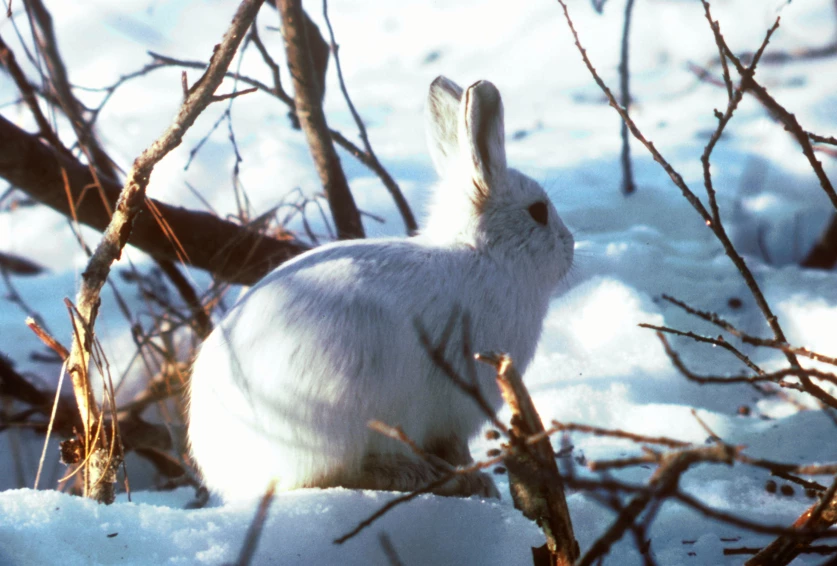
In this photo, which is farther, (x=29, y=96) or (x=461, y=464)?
(x=29, y=96)

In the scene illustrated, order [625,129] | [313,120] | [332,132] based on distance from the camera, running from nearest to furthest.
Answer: [313,120], [332,132], [625,129]

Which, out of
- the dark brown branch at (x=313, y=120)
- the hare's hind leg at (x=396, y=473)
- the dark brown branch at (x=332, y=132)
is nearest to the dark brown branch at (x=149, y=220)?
the dark brown branch at (x=313, y=120)

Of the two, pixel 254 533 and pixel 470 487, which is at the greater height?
pixel 254 533

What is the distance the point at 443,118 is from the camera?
2211mm

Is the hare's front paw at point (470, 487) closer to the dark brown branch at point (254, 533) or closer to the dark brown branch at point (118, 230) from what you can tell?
the dark brown branch at point (254, 533)

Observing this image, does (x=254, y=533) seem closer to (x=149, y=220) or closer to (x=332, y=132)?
(x=149, y=220)

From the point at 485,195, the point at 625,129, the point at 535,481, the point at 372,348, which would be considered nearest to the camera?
the point at 535,481

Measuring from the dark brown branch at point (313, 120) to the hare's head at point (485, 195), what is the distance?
867 mm

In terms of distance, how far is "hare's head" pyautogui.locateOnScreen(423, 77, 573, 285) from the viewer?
6.53 ft

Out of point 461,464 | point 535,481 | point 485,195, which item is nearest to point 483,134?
point 485,195

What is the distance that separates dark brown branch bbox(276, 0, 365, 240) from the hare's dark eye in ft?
3.58

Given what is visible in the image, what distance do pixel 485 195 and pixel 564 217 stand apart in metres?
1.92

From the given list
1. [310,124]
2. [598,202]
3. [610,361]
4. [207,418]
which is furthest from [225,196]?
[207,418]

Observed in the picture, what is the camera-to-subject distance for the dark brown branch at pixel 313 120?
2895 mm
